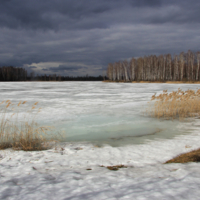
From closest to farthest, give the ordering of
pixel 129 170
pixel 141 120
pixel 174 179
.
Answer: pixel 174 179 < pixel 129 170 < pixel 141 120

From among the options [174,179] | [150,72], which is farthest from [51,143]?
[150,72]

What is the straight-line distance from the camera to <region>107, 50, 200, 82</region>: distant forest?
5272 centimetres

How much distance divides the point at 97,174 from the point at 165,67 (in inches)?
2435

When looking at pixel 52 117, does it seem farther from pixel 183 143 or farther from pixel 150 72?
pixel 150 72

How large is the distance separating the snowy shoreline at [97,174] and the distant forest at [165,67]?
169 feet

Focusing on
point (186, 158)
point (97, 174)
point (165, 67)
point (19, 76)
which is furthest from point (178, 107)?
point (19, 76)

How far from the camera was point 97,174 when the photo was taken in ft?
11.7

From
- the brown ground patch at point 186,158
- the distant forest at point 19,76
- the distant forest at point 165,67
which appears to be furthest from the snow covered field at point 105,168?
the distant forest at point 19,76

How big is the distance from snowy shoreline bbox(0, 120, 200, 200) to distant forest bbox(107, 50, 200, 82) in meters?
51.6

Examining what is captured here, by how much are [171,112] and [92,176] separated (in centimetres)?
798

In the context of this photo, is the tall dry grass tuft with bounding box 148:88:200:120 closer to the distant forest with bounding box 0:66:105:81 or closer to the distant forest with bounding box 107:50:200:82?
the distant forest with bounding box 107:50:200:82

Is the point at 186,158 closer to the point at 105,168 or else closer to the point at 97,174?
the point at 105,168

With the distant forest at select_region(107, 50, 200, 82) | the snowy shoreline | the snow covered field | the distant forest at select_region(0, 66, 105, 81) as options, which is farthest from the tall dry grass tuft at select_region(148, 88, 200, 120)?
the distant forest at select_region(0, 66, 105, 81)

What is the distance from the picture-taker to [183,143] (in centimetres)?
562
